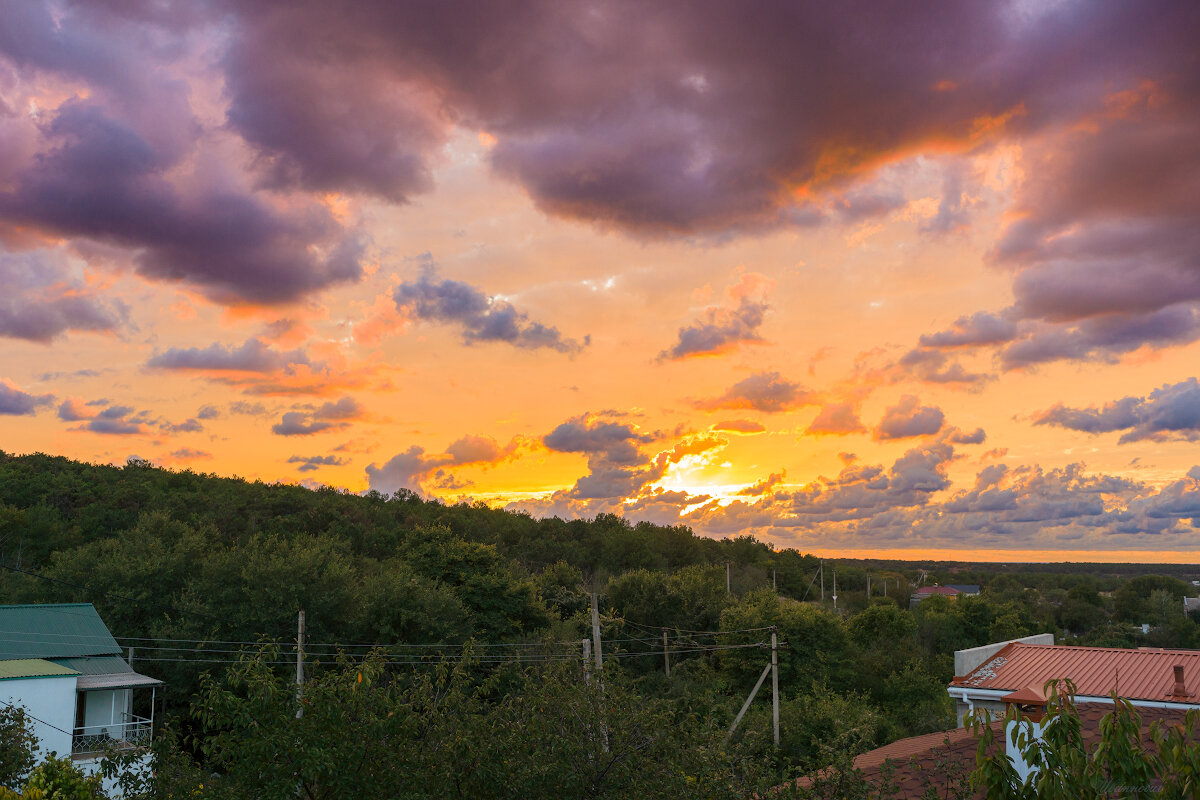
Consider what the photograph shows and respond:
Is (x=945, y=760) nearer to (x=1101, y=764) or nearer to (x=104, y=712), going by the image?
(x=1101, y=764)

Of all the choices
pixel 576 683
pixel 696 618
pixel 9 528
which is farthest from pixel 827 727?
pixel 9 528

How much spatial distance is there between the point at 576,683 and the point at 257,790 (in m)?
4.23

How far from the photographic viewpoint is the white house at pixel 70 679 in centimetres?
2639

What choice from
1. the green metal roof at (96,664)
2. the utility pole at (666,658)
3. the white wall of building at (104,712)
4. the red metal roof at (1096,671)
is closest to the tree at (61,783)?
the white wall of building at (104,712)

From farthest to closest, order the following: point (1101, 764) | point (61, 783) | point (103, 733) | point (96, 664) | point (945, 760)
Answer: point (96, 664)
point (103, 733)
point (61, 783)
point (945, 760)
point (1101, 764)

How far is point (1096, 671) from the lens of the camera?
822 inches

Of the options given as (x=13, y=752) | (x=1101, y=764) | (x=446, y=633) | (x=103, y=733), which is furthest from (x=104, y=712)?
(x=1101, y=764)

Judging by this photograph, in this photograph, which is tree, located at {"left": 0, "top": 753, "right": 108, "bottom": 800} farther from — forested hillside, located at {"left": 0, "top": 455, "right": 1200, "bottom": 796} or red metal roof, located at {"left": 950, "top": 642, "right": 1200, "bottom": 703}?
red metal roof, located at {"left": 950, "top": 642, "right": 1200, "bottom": 703}

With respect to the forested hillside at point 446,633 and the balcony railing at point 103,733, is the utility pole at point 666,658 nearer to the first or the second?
the forested hillside at point 446,633

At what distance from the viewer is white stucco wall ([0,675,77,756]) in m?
25.9

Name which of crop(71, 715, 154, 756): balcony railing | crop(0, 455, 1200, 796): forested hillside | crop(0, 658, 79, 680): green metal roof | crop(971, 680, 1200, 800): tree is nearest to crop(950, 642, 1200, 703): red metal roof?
crop(0, 455, 1200, 796): forested hillside

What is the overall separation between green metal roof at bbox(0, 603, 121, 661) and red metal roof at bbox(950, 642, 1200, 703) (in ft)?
104

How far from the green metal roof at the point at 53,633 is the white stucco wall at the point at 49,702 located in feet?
8.97

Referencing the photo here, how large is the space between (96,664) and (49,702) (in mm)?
4044
